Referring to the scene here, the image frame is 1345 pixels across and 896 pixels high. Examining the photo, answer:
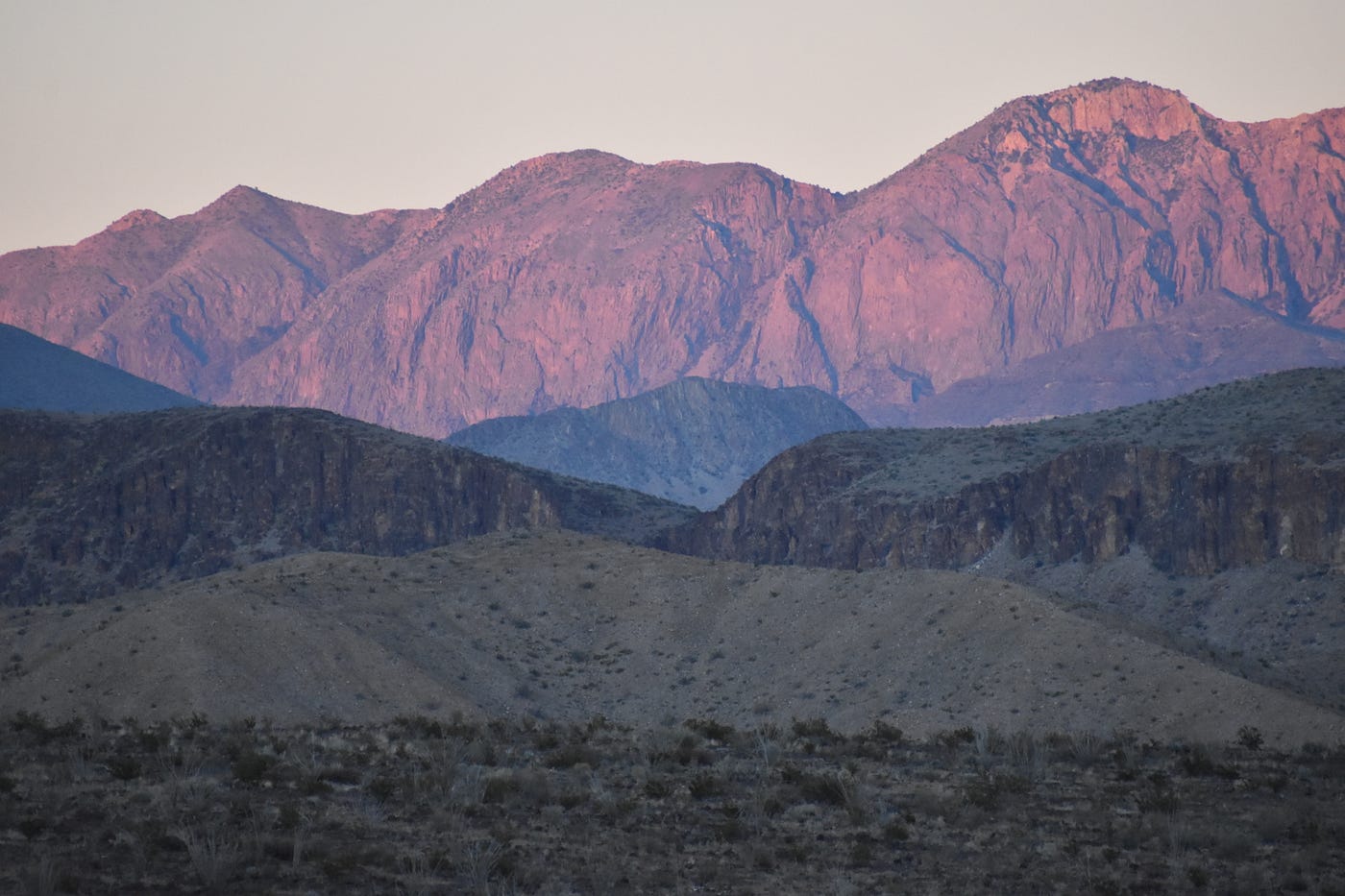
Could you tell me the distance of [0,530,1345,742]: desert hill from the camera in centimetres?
6322

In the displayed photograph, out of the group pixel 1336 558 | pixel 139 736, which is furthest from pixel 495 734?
pixel 1336 558

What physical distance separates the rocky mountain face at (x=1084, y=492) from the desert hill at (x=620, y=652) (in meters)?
60.8

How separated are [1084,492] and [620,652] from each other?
78584 mm

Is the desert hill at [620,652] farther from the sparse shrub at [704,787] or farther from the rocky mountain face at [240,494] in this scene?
the rocky mountain face at [240,494]

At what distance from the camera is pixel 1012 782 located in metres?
39.4

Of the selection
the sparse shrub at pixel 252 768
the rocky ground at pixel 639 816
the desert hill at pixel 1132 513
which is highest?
the desert hill at pixel 1132 513

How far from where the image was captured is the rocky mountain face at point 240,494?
543 feet

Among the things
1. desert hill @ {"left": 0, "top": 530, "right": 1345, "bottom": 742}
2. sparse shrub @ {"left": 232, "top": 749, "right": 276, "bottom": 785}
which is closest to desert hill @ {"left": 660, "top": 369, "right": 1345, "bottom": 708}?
desert hill @ {"left": 0, "top": 530, "right": 1345, "bottom": 742}

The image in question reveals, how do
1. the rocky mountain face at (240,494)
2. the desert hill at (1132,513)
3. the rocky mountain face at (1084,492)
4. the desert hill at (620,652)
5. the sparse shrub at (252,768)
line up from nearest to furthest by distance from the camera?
1. the sparse shrub at (252,768)
2. the desert hill at (620,652)
3. the desert hill at (1132,513)
4. the rocky mountain face at (1084,492)
5. the rocky mountain face at (240,494)

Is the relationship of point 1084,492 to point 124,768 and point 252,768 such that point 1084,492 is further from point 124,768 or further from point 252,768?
point 124,768

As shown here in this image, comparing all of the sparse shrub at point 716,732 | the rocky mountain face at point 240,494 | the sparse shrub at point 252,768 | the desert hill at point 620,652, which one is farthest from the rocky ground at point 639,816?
the rocky mountain face at point 240,494

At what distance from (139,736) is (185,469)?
446ft

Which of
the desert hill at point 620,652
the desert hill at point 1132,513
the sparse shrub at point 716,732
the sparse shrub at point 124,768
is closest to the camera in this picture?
the sparse shrub at point 124,768

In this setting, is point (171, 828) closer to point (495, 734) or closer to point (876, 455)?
point (495, 734)
